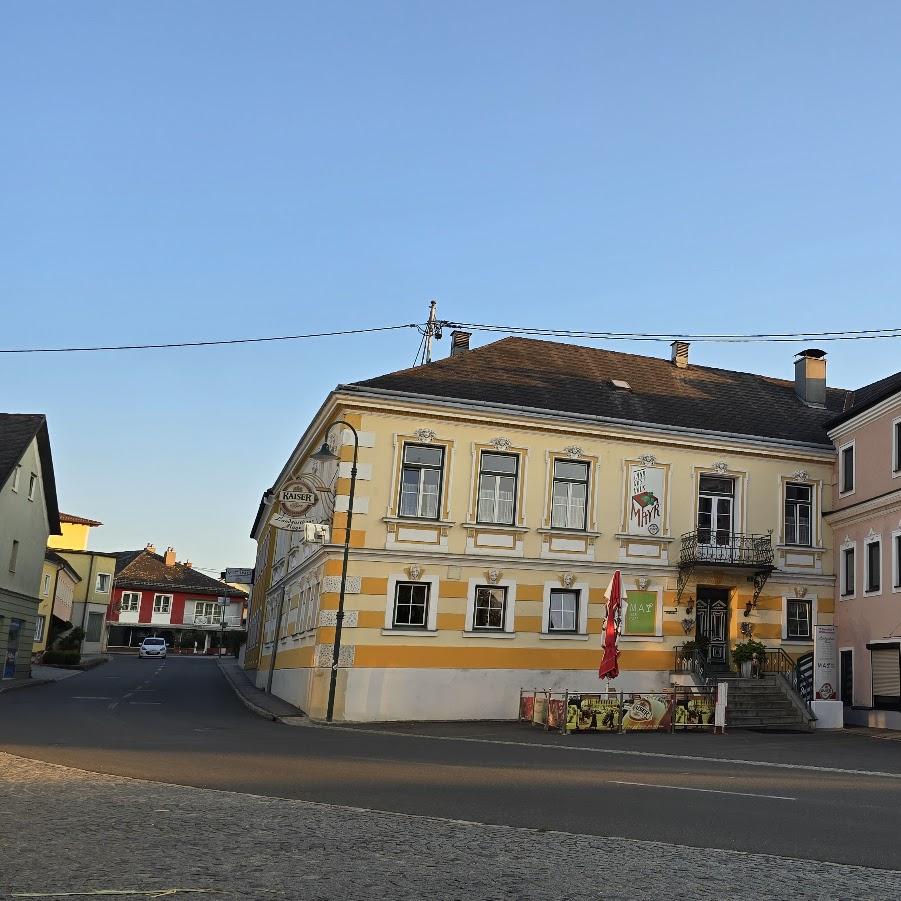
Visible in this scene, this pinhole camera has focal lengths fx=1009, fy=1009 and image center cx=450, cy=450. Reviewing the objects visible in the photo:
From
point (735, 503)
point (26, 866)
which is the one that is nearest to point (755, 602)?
point (735, 503)

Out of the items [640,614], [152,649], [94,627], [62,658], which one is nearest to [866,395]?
[640,614]

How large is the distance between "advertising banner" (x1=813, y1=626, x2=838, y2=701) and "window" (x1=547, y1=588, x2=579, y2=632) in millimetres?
6577

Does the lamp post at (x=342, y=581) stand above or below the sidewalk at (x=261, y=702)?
above

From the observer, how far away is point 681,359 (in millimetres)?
35094

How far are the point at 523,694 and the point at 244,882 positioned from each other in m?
21.1

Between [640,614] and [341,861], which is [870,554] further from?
[341,861]

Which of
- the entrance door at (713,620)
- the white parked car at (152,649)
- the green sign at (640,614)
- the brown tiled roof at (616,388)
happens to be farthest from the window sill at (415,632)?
the white parked car at (152,649)

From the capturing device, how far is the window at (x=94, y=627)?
238ft

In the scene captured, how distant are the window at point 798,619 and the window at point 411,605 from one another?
36.4ft

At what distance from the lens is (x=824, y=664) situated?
27.8 m

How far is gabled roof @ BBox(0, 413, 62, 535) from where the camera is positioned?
125 feet

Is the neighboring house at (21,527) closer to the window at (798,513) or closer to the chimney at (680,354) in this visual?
the chimney at (680,354)

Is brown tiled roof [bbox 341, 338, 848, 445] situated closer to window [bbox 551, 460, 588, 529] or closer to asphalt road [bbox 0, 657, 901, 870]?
window [bbox 551, 460, 588, 529]

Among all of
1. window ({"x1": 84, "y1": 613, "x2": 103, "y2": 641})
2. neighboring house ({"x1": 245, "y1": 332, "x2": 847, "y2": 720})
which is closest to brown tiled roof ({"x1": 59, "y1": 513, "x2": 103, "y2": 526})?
window ({"x1": 84, "y1": 613, "x2": 103, "y2": 641})
